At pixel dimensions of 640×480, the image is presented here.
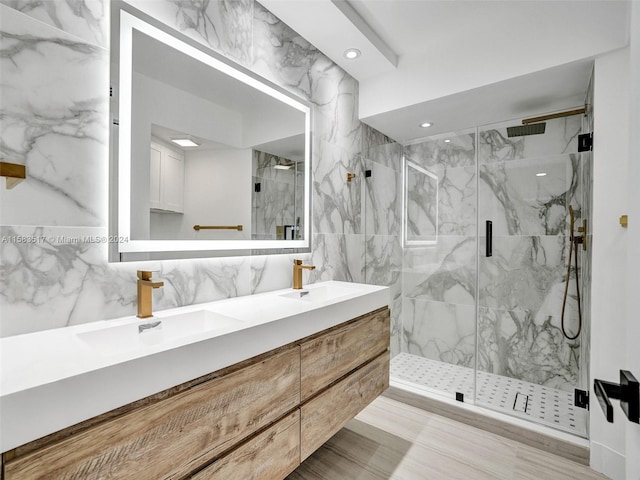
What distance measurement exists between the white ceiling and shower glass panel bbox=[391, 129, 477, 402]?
0.42 m

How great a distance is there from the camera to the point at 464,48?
7.16ft

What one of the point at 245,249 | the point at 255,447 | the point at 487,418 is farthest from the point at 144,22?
the point at 487,418

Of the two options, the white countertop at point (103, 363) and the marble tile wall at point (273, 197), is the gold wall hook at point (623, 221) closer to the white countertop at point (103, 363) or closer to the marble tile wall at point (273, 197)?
the white countertop at point (103, 363)

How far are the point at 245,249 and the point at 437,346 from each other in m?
2.10

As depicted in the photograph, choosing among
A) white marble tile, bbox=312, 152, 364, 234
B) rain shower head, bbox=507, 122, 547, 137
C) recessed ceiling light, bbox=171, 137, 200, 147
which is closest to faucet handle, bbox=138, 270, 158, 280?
recessed ceiling light, bbox=171, 137, 200, 147

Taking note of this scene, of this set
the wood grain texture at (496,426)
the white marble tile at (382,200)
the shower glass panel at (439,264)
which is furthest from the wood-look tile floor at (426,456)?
the white marble tile at (382,200)

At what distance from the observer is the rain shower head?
8.09 ft

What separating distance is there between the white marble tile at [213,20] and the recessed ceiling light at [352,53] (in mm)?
716

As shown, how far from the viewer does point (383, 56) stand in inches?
90.7

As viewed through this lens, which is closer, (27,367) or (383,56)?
(27,367)

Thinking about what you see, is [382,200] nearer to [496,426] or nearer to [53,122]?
[496,426]

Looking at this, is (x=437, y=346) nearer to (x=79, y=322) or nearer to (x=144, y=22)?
(x=79, y=322)

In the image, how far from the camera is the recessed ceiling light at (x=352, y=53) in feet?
7.38

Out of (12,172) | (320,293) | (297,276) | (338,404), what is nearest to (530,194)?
(320,293)
